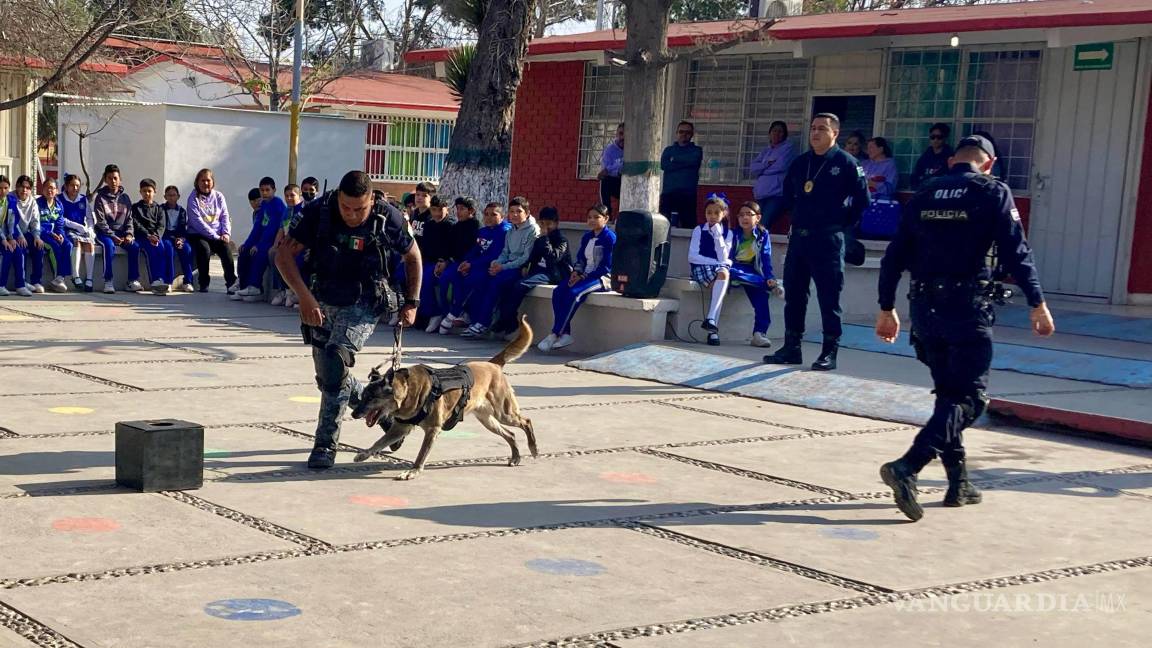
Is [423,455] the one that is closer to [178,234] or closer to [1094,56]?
[1094,56]

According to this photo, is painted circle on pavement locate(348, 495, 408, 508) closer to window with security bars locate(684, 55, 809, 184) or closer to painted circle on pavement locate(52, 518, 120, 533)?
painted circle on pavement locate(52, 518, 120, 533)

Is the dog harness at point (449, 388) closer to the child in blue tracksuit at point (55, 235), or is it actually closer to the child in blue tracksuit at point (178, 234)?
the child in blue tracksuit at point (55, 235)

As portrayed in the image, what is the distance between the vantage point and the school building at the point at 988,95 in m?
15.3

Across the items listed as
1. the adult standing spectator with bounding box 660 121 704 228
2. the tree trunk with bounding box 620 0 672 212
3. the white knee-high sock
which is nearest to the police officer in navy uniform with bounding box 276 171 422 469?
the white knee-high sock

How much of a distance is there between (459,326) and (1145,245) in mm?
7371

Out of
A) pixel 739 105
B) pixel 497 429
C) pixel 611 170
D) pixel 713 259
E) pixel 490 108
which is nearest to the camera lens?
pixel 497 429

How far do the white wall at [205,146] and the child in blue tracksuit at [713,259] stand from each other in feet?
39.8

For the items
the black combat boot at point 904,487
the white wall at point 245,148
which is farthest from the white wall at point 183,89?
the black combat boot at point 904,487

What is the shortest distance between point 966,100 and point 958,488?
35.5ft

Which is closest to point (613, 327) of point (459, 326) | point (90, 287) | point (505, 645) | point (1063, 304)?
point (459, 326)

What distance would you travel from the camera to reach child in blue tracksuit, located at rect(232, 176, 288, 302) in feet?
55.8

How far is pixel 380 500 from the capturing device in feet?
22.6

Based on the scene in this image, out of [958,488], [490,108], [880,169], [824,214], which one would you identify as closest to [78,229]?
[490,108]

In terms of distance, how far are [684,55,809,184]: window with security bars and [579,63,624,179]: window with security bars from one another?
140cm
